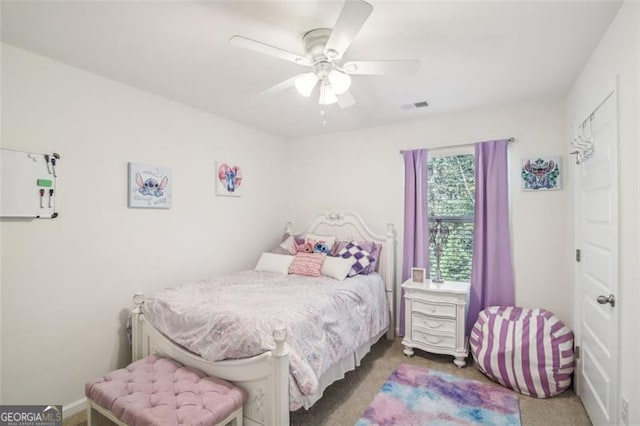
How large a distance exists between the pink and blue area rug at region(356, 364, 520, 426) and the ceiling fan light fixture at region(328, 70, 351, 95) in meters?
2.16

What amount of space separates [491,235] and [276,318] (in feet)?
7.32

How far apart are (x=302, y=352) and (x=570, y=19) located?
2.37m

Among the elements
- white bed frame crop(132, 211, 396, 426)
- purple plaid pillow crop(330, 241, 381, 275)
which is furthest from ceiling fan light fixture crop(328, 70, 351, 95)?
purple plaid pillow crop(330, 241, 381, 275)

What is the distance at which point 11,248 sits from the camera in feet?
6.39

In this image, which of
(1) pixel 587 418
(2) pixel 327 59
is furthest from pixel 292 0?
(1) pixel 587 418

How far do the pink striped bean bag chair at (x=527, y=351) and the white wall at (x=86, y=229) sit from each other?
8.94 ft

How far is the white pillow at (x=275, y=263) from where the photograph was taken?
333 centimetres

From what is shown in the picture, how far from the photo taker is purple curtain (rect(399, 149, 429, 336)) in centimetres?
334

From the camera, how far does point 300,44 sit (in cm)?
192

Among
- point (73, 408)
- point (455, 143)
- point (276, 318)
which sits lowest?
point (73, 408)

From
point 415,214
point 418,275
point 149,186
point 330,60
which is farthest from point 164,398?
point 415,214

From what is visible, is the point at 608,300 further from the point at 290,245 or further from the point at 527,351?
the point at 290,245

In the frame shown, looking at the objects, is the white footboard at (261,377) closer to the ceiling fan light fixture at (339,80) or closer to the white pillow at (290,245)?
the ceiling fan light fixture at (339,80)

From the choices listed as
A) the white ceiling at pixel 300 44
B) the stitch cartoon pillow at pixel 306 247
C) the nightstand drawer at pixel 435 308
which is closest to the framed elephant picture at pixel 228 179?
the white ceiling at pixel 300 44
